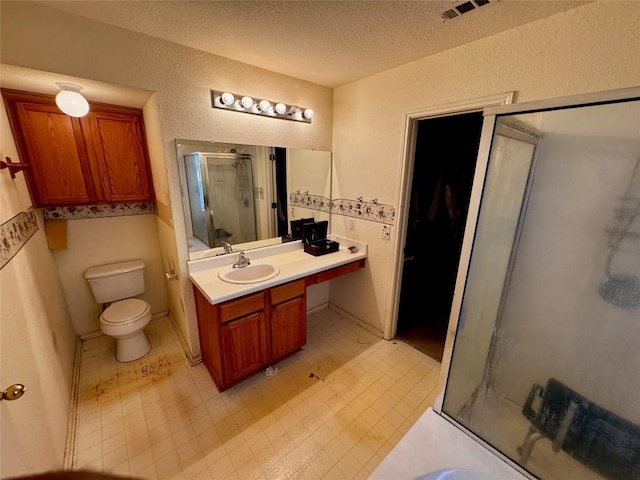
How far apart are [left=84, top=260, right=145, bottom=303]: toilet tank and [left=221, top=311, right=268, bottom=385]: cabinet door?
1238mm

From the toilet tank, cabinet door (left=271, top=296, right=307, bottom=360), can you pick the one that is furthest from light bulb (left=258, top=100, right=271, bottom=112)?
the toilet tank

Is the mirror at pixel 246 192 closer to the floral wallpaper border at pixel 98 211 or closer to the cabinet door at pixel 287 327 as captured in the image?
the cabinet door at pixel 287 327

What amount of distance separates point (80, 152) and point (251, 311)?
1725mm

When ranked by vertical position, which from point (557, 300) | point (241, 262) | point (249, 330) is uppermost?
point (557, 300)

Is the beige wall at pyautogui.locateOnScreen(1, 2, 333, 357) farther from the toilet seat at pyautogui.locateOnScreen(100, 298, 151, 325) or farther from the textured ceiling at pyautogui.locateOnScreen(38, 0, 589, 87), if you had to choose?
the toilet seat at pyautogui.locateOnScreen(100, 298, 151, 325)

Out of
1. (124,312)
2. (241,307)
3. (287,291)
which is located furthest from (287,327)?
(124,312)

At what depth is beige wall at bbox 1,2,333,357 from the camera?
1.22m

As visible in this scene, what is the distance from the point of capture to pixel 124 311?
2088 millimetres

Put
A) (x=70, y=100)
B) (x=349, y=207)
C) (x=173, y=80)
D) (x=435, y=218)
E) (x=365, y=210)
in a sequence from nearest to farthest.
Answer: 1. (x=70, y=100)
2. (x=173, y=80)
3. (x=365, y=210)
4. (x=349, y=207)
5. (x=435, y=218)

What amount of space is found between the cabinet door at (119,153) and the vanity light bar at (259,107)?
0.79m

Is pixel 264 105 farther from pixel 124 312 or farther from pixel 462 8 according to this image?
pixel 124 312

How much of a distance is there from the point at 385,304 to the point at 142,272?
2240mm

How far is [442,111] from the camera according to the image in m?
1.72

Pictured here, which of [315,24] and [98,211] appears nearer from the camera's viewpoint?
[315,24]
